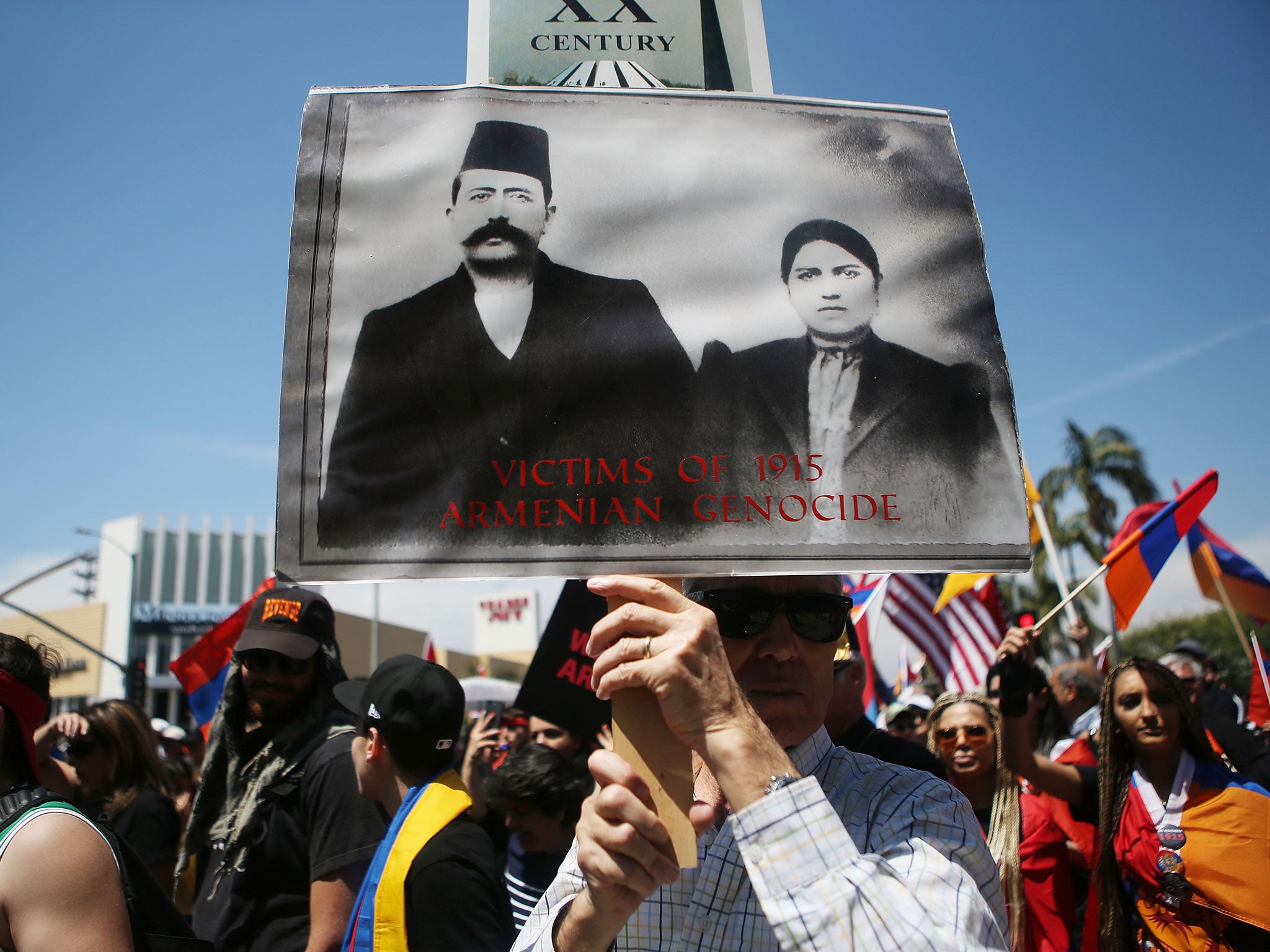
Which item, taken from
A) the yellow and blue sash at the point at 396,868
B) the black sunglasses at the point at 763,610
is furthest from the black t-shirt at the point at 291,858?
the black sunglasses at the point at 763,610

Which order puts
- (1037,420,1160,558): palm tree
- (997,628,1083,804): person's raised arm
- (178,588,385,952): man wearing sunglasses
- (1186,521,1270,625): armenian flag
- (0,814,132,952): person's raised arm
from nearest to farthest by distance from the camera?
(0,814,132,952): person's raised arm < (178,588,385,952): man wearing sunglasses < (997,628,1083,804): person's raised arm < (1186,521,1270,625): armenian flag < (1037,420,1160,558): palm tree

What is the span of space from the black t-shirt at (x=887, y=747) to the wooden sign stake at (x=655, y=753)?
7.34ft

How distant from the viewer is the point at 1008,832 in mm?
3988

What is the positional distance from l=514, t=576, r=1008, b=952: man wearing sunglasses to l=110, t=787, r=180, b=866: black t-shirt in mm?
3501

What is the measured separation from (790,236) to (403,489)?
81 centimetres

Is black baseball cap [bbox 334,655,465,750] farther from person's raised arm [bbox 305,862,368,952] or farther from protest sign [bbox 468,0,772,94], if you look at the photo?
protest sign [bbox 468,0,772,94]

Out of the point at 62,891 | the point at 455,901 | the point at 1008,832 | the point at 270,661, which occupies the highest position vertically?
the point at 270,661

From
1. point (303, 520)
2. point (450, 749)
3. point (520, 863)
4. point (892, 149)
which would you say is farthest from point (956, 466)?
point (520, 863)

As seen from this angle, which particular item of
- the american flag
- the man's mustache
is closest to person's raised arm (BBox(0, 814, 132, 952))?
the man's mustache

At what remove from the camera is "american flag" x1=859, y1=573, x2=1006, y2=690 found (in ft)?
27.9

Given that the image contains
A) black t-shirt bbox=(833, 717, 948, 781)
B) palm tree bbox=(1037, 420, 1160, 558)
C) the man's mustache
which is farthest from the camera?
palm tree bbox=(1037, 420, 1160, 558)

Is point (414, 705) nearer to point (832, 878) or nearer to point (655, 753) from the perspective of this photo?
point (655, 753)

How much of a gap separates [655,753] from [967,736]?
3548 millimetres

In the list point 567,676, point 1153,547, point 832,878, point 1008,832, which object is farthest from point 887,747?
point 832,878
